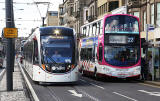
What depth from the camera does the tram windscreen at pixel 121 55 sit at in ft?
79.2

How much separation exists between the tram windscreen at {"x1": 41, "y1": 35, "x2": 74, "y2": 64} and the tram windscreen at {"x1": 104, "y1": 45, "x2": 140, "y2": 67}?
355 centimetres

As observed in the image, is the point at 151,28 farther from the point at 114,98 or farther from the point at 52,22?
the point at 52,22

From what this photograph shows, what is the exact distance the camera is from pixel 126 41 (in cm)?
2420

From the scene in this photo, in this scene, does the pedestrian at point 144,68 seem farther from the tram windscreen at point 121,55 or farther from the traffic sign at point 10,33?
the traffic sign at point 10,33

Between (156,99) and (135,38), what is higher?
(135,38)

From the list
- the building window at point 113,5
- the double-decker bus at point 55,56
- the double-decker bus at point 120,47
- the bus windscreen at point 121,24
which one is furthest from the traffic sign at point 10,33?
the building window at point 113,5

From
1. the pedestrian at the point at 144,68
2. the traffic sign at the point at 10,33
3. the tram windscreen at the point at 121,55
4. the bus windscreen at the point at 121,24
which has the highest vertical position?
the bus windscreen at the point at 121,24

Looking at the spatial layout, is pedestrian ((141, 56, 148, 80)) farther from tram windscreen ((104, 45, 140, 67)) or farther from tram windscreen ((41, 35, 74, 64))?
tram windscreen ((41, 35, 74, 64))

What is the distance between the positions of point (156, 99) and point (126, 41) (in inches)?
377

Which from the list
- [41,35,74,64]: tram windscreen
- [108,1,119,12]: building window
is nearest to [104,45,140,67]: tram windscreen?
[41,35,74,64]: tram windscreen

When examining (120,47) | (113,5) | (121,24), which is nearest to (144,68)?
(120,47)

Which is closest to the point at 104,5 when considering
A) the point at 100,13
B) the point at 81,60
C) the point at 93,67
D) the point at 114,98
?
the point at 100,13

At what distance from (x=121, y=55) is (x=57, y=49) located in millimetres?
4754

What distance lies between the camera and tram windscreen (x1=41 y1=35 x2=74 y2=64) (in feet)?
69.0
